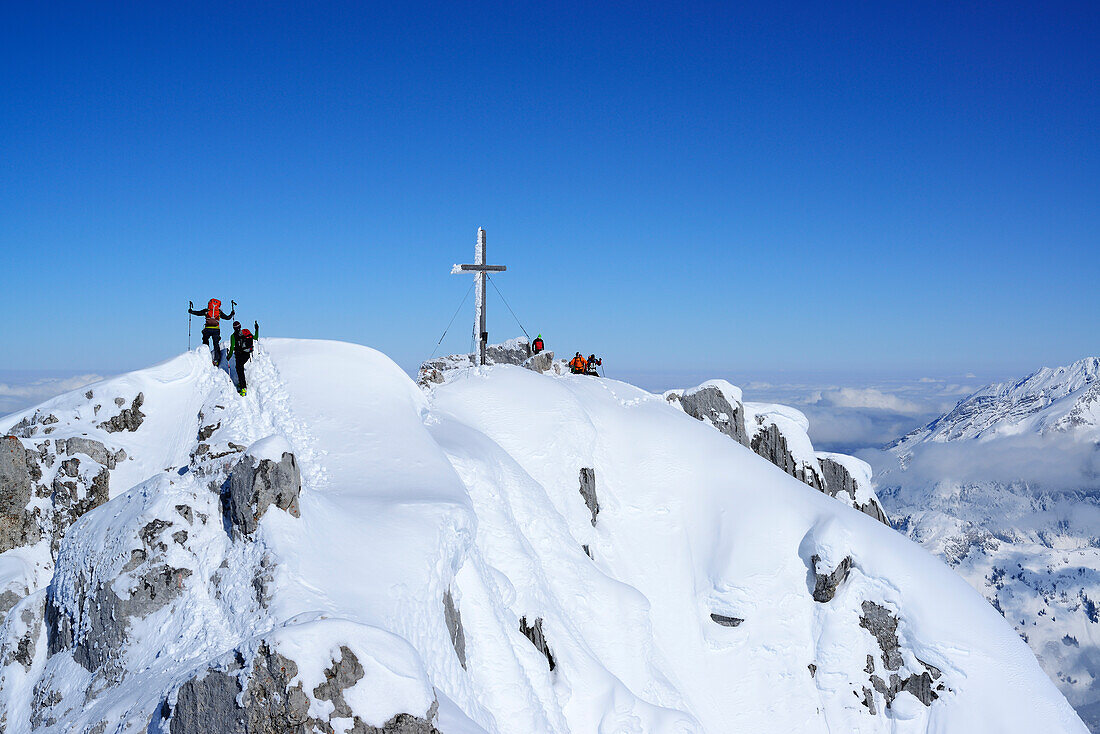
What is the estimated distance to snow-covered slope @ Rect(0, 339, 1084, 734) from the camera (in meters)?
14.5

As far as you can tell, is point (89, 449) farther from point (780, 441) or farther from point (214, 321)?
point (780, 441)

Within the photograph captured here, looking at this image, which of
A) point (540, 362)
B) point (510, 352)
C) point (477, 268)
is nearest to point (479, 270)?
point (477, 268)

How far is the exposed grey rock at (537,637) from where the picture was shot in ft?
72.3

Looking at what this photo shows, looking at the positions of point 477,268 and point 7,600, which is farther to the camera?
point 477,268

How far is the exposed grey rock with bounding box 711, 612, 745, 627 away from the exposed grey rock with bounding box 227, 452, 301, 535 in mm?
22902

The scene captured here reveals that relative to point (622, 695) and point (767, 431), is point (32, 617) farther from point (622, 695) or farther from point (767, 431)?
point (767, 431)

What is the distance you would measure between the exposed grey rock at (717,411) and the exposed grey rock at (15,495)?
1477 inches

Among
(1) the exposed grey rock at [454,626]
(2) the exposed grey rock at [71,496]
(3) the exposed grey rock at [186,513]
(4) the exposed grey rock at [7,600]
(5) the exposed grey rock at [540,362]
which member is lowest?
(4) the exposed grey rock at [7,600]

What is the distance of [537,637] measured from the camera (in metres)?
→ 22.3

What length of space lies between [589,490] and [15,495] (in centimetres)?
2405

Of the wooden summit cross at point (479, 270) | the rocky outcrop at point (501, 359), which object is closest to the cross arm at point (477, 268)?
the wooden summit cross at point (479, 270)

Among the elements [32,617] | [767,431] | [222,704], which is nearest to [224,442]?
[32,617]

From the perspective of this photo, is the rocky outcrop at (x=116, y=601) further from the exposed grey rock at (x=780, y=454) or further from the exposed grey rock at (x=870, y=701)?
the exposed grey rock at (x=780, y=454)

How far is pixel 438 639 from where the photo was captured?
54.1ft
